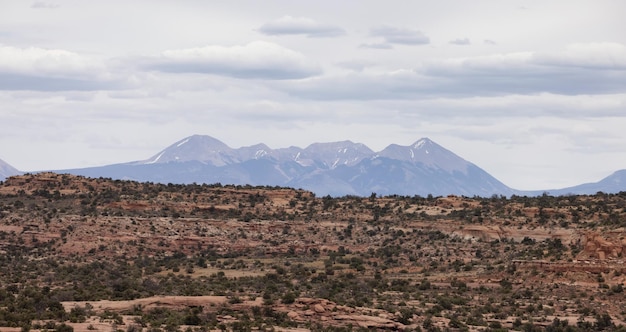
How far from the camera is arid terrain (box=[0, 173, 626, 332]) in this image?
207ft

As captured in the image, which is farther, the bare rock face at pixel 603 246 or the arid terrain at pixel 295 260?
the bare rock face at pixel 603 246

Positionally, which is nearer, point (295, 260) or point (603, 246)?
point (603, 246)

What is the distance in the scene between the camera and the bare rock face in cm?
7900

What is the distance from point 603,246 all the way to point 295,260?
30599 millimetres

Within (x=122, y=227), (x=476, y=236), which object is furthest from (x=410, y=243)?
(x=122, y=227)

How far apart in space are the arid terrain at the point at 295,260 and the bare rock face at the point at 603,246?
13 cm

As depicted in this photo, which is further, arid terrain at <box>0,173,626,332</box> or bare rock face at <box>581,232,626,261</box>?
bare rock face at <box>581,232,626,261</box>

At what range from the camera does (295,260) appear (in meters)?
102

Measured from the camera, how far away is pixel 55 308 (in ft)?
199

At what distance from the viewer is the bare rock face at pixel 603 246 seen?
79.0 metres

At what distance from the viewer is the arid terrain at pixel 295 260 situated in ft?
207

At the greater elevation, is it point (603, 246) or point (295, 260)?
point (603, 246)

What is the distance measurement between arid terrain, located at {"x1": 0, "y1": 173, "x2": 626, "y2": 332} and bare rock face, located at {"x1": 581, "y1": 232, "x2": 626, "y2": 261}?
0.13 m

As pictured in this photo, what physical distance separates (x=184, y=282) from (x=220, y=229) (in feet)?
107
